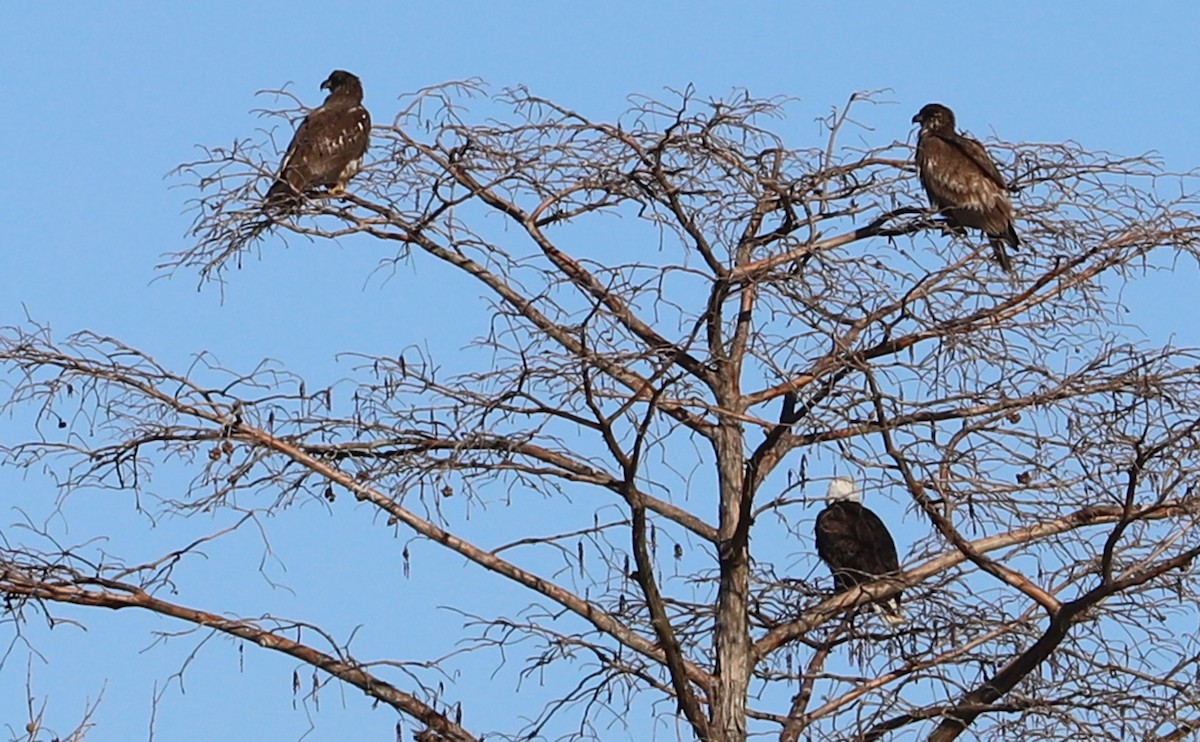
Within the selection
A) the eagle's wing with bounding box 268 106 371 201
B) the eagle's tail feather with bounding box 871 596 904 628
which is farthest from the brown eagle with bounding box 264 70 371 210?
the eagle's tail feather with bounding box 871 596 904 628

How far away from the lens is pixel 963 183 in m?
8.55

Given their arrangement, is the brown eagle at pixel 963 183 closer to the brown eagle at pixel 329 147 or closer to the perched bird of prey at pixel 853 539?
the perched bird of prey at pixel 853 539

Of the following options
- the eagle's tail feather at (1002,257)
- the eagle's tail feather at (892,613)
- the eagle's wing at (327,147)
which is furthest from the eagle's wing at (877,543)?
the eagle's wing at (327,147)

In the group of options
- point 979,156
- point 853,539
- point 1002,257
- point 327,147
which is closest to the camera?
point 1002,257

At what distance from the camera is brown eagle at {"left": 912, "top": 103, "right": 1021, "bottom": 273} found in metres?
7.46

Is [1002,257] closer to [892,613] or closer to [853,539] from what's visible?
[892,613]

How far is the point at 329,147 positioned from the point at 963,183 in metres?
3.13

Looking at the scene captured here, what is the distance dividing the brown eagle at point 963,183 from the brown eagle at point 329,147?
2505 millimetres

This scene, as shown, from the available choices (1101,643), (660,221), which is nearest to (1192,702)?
(1101,643)

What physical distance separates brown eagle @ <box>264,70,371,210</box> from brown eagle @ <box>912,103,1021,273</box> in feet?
8.22

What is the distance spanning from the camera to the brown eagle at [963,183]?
294 inches

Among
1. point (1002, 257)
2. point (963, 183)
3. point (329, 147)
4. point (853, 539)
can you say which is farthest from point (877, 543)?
point (329, 147)

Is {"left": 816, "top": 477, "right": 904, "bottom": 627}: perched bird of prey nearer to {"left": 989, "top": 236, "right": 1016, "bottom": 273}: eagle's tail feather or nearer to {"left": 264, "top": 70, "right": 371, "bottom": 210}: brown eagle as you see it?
{"left": 989, "top": 236, "right": 1016, "bottom": 273}: eagle's tail feather

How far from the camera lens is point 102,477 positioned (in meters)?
6.40
